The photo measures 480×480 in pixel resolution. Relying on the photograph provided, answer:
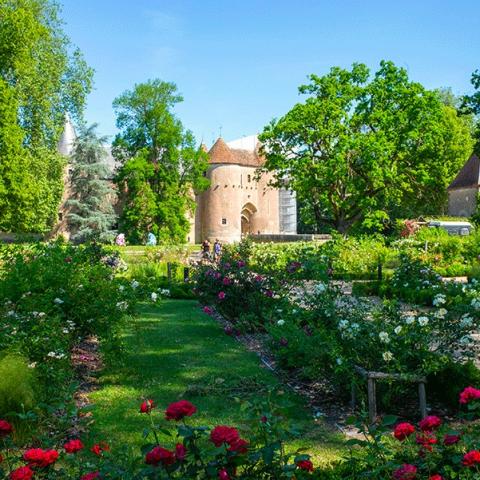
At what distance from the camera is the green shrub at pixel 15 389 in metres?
4.83

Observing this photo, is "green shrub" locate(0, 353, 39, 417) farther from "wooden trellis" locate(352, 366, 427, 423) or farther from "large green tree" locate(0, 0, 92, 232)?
"large green tree" locate(0, 0, 92, 232)

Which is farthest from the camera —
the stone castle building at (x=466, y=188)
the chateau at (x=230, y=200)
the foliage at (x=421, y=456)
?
the chateau at (x=230, y=200)

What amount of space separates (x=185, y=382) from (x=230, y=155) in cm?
4690

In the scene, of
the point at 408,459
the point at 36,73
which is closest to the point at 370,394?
the point at 408,459

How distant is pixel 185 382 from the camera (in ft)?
22.1

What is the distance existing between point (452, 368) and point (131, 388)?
327 cm

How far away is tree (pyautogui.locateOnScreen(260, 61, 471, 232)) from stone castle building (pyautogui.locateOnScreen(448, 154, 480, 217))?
18733 mm

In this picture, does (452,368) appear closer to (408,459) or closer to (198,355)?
(408,459)

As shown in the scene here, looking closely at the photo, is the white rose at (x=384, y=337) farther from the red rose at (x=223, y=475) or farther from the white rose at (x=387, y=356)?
the red rose at (x=223, y=475)

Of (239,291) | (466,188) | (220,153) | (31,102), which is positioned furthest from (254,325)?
(220,153)

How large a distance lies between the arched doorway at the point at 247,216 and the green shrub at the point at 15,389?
50966 millimetres

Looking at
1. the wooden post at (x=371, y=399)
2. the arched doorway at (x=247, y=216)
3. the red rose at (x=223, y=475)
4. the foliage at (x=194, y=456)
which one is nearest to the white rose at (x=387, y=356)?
the wooden post at (x=371, y=399)

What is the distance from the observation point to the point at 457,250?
21.7 m

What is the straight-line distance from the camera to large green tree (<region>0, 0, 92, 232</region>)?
94.7 ft
